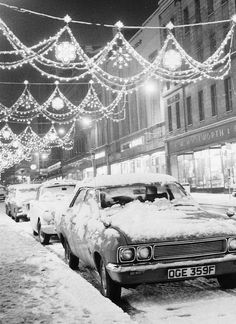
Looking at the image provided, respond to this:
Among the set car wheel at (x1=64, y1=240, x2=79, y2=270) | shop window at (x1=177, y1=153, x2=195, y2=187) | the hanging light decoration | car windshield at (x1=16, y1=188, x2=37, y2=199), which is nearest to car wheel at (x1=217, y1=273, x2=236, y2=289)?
car wheel at (x1=64, y1=240, x2=79, y2=270)

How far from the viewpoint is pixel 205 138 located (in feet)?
108

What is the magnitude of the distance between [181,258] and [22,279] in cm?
267

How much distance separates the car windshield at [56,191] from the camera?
44.3 ft

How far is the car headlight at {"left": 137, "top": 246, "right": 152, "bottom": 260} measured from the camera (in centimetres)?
533

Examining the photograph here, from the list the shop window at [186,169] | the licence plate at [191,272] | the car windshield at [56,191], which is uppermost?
the shop window at [186,169]

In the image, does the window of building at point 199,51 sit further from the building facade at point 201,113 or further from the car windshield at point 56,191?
the car windshield at point 56,191

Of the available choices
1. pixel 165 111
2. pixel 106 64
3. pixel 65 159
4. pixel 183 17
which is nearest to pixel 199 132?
pixel 165 111

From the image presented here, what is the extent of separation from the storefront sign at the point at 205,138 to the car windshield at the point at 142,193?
74.6 ft

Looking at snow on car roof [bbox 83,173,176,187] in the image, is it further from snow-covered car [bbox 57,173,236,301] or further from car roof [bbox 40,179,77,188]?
car roof [bbox 40,179,77,188]

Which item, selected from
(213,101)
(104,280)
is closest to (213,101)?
(213,101)

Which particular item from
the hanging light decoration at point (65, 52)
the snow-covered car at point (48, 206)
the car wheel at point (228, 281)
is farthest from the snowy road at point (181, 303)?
the hanging light decoration at point (65, 52)

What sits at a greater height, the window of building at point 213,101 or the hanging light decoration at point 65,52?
the window of building at point 213,101

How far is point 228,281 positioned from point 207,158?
27.7 m

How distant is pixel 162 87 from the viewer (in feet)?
134
